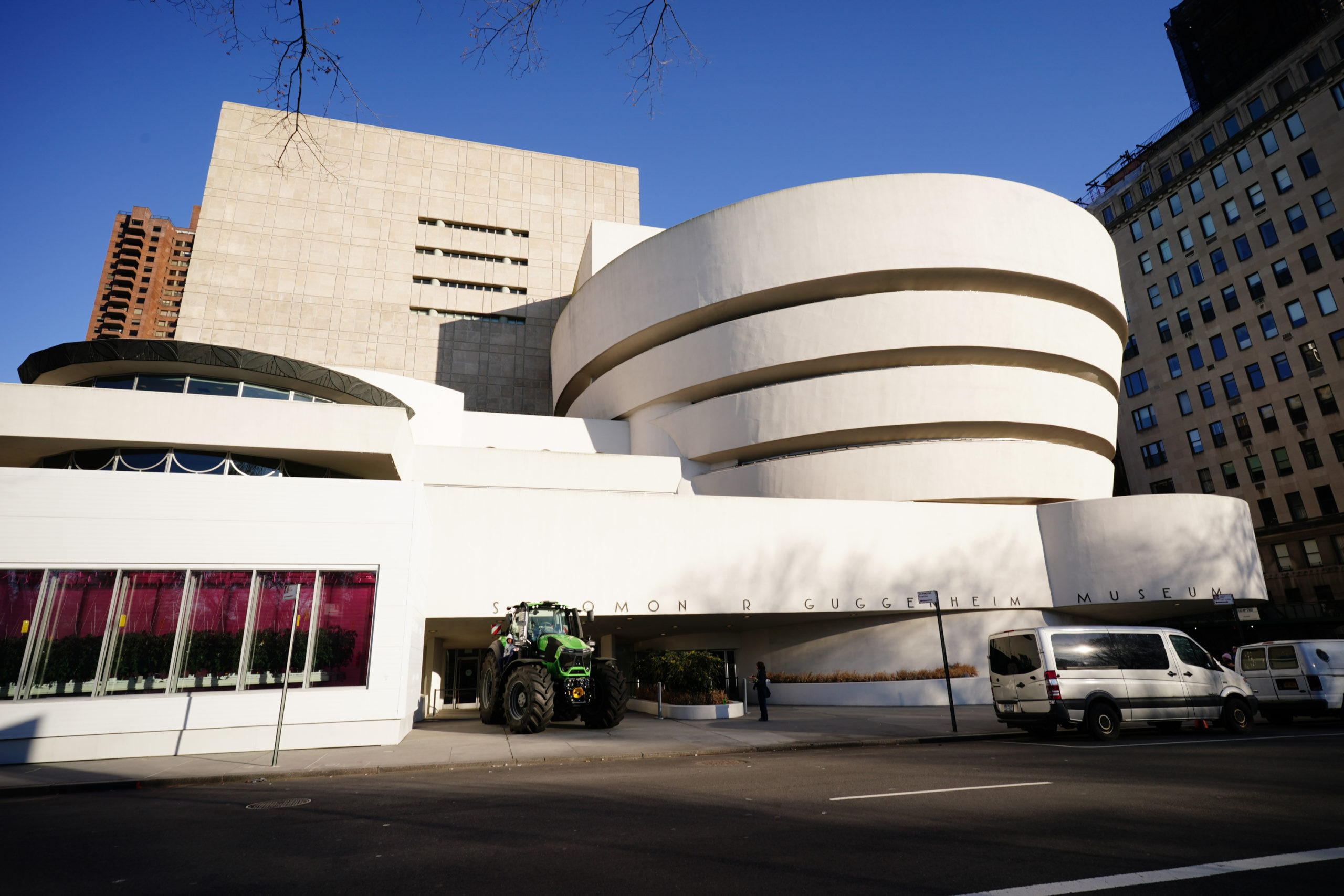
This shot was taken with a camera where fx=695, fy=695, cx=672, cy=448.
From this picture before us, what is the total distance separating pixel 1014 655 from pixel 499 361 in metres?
38.9

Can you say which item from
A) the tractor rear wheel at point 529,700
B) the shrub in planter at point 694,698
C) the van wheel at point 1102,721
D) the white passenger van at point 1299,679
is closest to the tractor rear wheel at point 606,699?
the tractor rear wheel at point 529,700

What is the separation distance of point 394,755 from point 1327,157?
59145mm

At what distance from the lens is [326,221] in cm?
4700

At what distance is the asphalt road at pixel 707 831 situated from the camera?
15.5 feet

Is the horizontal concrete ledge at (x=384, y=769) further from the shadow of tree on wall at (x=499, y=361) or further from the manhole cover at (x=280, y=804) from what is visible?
the shadow of tree on wall at (x=499, y=361)

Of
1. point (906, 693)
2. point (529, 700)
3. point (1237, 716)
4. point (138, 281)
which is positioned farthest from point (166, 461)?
point (138, 281)

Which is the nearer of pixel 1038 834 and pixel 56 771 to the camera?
pixel 1038 834

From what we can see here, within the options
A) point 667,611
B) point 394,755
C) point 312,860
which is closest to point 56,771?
point 394,755

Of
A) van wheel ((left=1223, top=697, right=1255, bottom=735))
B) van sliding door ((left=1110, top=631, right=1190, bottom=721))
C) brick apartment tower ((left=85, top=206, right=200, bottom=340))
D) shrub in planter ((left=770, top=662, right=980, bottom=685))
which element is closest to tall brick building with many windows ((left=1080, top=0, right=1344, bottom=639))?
shrub in planter ((left=770, top=662, right=980, bottom=685))

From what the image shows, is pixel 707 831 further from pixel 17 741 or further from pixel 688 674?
pixel 688 674

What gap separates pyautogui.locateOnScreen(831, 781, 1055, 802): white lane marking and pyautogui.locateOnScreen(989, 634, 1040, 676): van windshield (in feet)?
19.9

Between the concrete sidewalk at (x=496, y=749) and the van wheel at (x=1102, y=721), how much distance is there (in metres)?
2.06

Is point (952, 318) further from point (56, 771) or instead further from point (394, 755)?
point (56, 771)

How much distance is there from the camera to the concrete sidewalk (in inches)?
413
